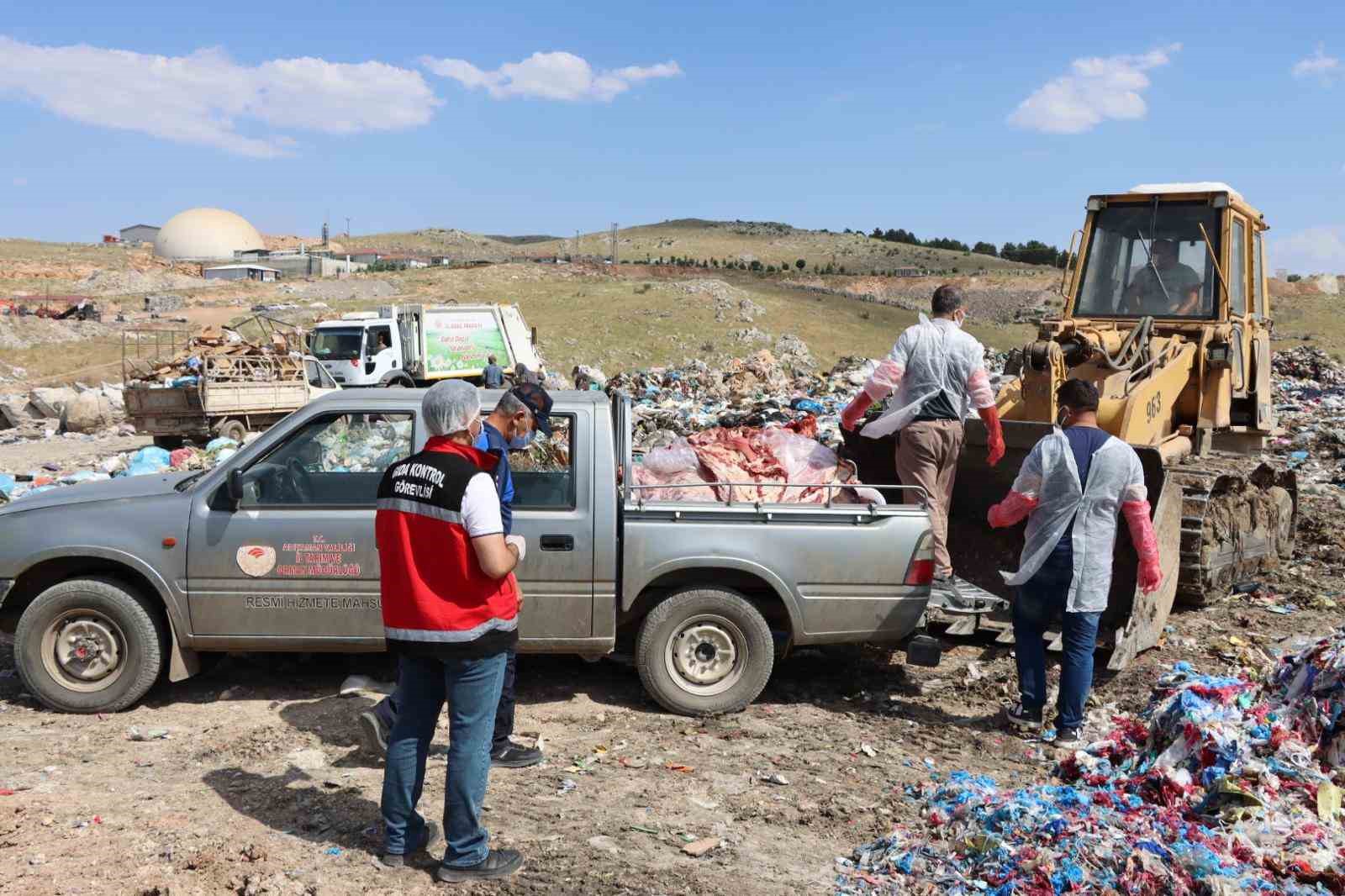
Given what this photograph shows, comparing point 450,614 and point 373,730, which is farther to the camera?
point 373,730

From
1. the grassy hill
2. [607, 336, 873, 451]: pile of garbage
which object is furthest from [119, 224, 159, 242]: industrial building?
[607, 336, 873, 451]: pile of garbage

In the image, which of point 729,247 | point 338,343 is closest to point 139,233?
point 729,247

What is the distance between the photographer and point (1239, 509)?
8.41 m

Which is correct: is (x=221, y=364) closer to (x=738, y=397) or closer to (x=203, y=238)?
(x=738, y=397)

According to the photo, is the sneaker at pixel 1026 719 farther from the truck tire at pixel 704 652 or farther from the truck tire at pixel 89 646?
the truck tire at pixel 89 646

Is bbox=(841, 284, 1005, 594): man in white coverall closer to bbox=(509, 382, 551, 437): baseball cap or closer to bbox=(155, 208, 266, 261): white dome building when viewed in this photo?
bbox=(509, 382, 551, 437): baseball cap

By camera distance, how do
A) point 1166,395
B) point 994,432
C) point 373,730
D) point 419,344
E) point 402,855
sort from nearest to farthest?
1. point 402,855
2. point 373,730
3. point 994,432
4. point 1166,395
5. point 419,344

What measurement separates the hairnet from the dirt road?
5.49 feet

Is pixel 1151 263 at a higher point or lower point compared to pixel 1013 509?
higher

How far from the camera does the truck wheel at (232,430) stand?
17359 mm

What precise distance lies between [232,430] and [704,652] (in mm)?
13643

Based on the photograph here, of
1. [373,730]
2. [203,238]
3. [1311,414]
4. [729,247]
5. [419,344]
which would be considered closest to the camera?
[373,730]

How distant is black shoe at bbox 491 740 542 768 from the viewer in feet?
17.0

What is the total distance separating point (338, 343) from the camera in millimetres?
22203
